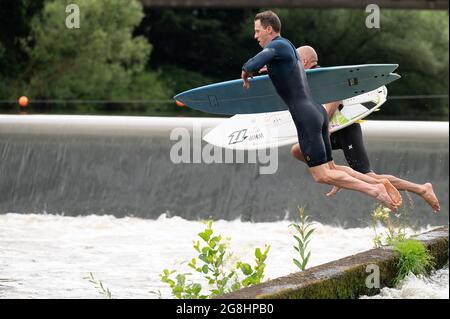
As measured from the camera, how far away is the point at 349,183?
523cm

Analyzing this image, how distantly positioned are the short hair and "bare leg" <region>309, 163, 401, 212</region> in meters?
0.70

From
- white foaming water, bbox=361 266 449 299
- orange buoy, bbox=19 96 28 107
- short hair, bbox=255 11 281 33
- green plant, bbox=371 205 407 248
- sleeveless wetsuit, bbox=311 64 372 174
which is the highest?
orange buoy, bbox=19 96 28 107

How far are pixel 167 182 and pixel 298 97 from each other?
30.3 feet

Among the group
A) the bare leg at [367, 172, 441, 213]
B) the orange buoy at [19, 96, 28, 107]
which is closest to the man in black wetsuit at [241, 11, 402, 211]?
the bare leg at [367, 172, 441, 213]

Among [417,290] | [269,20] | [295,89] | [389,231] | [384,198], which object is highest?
[269,20]

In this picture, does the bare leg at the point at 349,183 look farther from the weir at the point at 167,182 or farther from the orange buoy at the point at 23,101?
the orange buoy at the point at 23,101

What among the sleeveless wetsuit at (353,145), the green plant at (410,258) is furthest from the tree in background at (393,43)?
the sleeveless wetsuit at (353,145)

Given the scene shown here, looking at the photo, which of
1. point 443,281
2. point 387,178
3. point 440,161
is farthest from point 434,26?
point 387,178

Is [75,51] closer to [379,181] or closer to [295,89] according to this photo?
[379,181]

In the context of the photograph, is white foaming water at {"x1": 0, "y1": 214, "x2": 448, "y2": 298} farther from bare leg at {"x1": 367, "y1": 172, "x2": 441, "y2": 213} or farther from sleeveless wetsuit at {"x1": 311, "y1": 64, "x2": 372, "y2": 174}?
sleeveless wetsuit at {"x1": 311, "y1": 64, "x2": 372, "y2": 174}

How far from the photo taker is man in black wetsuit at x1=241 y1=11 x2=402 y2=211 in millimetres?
4953

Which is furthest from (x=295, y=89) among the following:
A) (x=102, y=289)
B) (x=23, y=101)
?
(x=23, y=101)

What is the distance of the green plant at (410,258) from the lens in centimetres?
748
